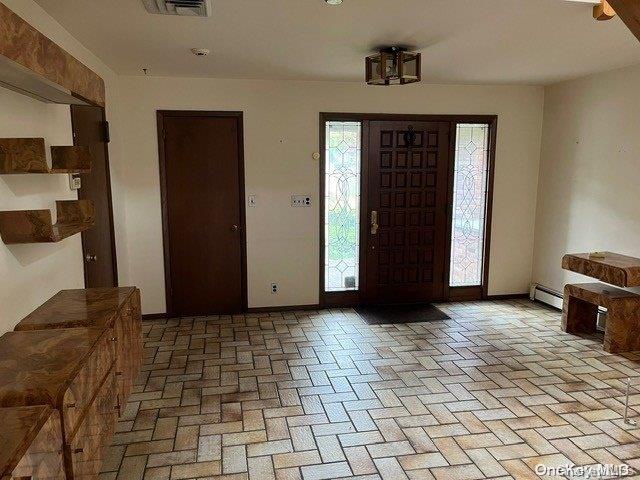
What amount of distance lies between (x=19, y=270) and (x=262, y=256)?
2783 mm

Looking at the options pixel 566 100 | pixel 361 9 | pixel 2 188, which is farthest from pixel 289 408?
pixel 566 100

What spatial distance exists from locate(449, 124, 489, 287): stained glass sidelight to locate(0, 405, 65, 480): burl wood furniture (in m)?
4.62

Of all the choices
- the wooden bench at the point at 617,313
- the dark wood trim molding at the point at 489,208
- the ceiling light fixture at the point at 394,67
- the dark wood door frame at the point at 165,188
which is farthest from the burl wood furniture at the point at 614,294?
the dark wood door frame at the point at 165,188

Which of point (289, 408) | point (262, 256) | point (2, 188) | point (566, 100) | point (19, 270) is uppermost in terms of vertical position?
point (566, 100)

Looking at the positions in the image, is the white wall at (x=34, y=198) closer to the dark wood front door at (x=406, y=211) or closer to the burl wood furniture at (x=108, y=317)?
the burl wood furniture at (x=108, y=317)

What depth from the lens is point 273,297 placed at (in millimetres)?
5109

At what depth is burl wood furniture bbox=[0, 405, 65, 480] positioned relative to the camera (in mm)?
1286

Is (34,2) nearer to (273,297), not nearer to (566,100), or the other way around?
(273,297)

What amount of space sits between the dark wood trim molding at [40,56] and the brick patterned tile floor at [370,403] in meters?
1.99

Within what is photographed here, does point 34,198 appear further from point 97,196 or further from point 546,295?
point 546,295

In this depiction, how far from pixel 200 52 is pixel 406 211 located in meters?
2.78

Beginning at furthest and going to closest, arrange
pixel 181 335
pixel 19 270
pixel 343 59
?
pixel 181 335 < pixel 343 59 < pixel 19 270

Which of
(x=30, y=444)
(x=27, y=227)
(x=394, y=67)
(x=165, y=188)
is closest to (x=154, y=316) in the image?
(x=165, y=188)

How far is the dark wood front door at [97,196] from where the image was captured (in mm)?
3342
